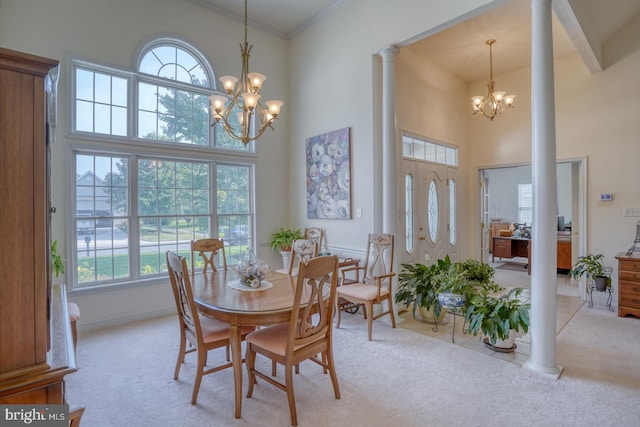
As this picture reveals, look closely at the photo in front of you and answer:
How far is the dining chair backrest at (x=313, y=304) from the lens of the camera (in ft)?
6.72

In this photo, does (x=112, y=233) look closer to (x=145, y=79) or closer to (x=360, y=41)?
(x=145, y=79)

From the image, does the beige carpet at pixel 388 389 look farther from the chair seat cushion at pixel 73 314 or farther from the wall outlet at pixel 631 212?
the wall outlet at pixel 631 212

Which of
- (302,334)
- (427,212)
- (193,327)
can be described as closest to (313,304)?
(302,334)

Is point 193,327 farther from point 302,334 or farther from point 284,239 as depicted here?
point 284,239

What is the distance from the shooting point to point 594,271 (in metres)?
4.60

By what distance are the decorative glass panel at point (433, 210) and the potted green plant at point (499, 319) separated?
2.32 metres

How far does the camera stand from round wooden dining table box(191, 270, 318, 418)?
215 centimetres

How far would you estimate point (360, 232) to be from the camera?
4.48 metres

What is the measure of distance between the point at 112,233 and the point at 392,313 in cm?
359

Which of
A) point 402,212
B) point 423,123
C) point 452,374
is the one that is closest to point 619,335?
point 452,374

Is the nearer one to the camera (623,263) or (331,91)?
(623,263)

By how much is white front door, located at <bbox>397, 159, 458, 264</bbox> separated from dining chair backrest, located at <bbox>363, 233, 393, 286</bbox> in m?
0.57

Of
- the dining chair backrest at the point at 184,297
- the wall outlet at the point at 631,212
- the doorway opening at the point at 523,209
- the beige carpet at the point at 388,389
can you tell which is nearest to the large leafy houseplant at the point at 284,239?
the beige carpet at the point at 388,389

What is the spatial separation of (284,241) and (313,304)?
2.98 meters
